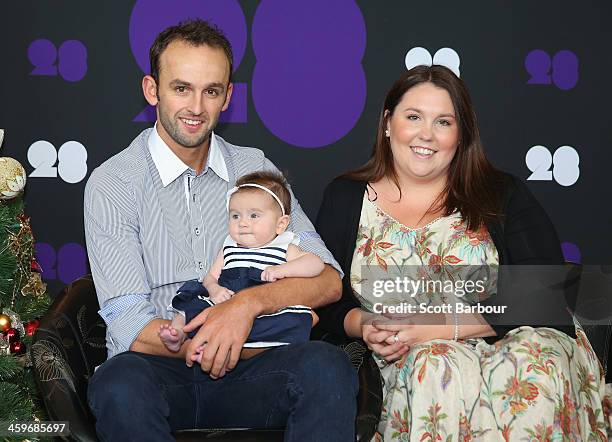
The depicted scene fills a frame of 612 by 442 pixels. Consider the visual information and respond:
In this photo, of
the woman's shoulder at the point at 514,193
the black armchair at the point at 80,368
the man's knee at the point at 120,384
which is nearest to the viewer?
the man's knee at the point at 120,384

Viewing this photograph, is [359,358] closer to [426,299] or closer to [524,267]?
[426,299]

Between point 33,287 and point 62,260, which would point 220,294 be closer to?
point 33,287

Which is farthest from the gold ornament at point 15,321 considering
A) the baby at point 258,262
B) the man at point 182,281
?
the baby at point 258,262

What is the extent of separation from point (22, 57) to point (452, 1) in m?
1.99

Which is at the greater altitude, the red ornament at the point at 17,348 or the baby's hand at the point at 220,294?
the baby's hand at the point at 220,294

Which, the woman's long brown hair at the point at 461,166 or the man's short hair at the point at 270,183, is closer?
the man's short hair at the point at 270,183

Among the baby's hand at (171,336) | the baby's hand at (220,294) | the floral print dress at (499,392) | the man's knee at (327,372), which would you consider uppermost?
the baby's hand at (220,294)

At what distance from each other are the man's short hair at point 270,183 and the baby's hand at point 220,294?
33 centimetres

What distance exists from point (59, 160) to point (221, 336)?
1.78 metres

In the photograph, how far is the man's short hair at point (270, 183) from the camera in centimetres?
252

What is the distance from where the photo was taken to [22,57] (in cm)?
355

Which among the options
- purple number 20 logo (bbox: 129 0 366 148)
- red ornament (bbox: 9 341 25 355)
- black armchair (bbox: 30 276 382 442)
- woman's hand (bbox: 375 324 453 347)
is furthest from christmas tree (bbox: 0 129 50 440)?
woman's hand (bbox: 375 324 453 347)

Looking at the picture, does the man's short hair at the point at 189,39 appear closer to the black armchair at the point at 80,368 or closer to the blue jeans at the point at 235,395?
the black armchair at the point at 80,368

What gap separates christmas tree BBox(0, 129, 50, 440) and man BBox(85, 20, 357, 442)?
490 mm
